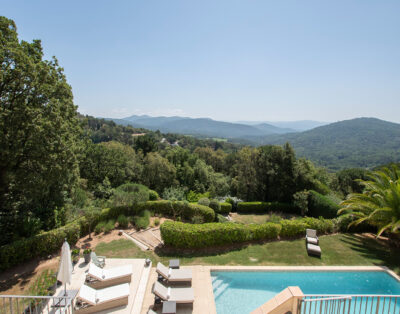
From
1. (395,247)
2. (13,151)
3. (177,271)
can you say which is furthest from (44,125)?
(395,247)

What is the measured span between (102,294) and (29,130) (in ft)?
25.2

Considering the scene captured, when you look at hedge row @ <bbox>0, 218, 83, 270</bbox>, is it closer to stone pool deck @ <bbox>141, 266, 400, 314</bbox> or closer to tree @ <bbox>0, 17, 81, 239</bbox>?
tree @ <bbox>0, 17, 81, 239</bbox>

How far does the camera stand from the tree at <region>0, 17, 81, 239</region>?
9.84 meters

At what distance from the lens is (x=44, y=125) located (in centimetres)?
1034


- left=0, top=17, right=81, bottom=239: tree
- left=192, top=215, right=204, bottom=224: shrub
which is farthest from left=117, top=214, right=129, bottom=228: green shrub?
left=192, top=215, right=204, bottom=224: shrub

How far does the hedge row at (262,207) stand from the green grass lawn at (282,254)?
10.8 meters

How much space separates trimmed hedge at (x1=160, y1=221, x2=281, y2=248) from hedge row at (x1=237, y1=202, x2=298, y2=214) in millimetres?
11156

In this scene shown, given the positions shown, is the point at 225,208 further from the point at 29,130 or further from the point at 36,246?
the point at 29,130

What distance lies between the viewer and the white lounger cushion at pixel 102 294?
23.8ft

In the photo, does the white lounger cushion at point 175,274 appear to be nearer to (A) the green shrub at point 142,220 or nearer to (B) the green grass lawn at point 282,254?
(B) the green grass lawn at point 282,254

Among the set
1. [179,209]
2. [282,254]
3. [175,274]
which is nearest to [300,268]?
[282,254]

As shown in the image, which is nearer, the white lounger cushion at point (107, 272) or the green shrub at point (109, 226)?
the white lounger cushion at point (107, 272)

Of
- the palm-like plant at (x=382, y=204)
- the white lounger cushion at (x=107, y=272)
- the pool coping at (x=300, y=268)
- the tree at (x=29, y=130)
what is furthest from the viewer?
the palm-like plant at (x=382, y=204)

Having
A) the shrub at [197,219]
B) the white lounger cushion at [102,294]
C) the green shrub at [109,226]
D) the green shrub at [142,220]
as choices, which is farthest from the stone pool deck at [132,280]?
the shrub at [197,219]
